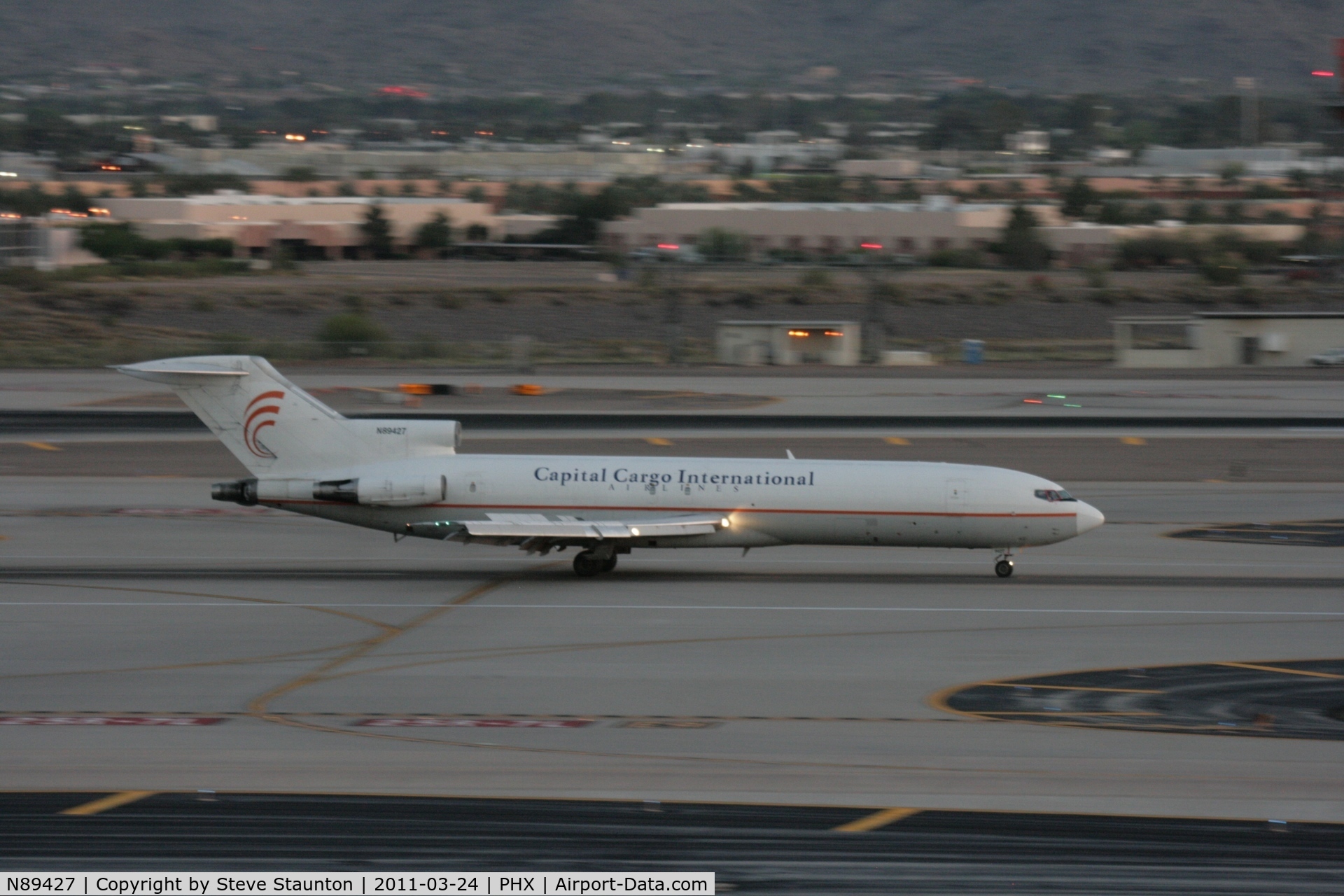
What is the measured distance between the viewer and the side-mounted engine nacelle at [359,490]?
119 ft

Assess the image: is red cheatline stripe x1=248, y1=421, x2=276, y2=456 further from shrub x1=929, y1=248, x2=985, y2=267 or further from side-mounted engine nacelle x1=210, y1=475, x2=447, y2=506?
shrub x1=929, y1=248, x2=985, y2=267

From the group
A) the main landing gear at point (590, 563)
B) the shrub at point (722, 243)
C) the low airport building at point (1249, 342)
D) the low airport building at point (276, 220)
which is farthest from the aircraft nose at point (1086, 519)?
the low airport building at point (276, 220)

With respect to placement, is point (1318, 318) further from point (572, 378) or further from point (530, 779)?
point (530, 779)

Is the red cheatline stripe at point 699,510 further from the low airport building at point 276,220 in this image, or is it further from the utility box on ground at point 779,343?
the low airport building at point 276,220

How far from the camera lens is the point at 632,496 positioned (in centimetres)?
3656

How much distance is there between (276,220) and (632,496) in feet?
447

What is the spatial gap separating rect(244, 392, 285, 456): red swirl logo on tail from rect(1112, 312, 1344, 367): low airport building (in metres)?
61.5

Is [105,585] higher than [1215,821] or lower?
higher

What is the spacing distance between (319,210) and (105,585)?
135603 millimetres

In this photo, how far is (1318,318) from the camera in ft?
289

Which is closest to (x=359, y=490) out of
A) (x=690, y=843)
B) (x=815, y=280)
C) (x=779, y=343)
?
(x=690, y=843)

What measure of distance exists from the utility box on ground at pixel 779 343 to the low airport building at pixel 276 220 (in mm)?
83791

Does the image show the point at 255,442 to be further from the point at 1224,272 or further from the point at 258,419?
the point at 1224,272

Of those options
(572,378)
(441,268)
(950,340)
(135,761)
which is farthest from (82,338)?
(135,761)
